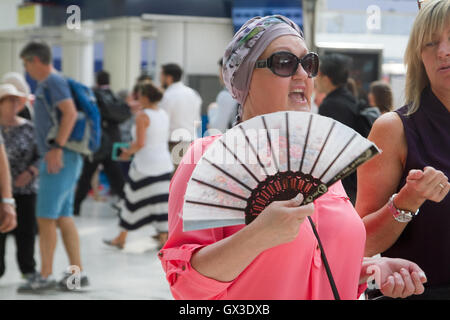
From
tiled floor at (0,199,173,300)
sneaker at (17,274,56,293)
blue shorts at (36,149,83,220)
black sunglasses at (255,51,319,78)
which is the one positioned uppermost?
black sunglasses at (255,51,319,78)

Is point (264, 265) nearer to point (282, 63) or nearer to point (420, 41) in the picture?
point (282, 63)

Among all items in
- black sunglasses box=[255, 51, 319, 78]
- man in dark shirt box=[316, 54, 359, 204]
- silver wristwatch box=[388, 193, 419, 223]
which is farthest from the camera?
man in dark shirt box=[316, 54, 359, 204]

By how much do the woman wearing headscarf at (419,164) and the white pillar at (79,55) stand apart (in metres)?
14.9

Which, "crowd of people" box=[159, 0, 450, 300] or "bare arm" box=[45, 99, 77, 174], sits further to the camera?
"bare arm" box=[45, 99, 77, 174]

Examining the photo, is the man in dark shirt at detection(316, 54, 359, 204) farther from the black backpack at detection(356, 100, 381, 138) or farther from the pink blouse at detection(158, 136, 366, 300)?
the pink blouse at detection(158, 136, 366, 300)

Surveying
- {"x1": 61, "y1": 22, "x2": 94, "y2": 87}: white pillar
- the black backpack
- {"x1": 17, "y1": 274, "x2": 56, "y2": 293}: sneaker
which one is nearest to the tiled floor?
{"x1": 17, "y1": 274, "x2": 56, "y2": 293}: sneaker

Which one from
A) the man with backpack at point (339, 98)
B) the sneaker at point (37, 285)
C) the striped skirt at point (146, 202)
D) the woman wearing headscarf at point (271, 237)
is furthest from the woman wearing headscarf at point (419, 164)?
the striped skirt at point (146, 202)

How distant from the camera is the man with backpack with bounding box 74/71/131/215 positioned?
377 inches

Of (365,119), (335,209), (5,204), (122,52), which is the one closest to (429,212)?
(335,209)

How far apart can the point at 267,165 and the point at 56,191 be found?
14.0ft

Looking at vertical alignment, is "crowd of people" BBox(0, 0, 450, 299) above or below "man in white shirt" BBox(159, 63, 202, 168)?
above

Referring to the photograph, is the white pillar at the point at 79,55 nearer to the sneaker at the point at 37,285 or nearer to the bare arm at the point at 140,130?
the bare arm at the point at 140,130

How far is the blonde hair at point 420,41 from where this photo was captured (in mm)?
1941
